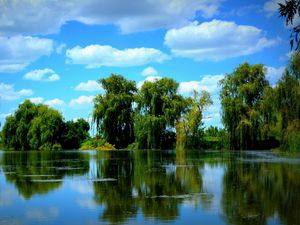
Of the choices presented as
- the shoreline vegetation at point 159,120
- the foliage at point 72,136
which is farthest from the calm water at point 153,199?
the foliage at point 72,136

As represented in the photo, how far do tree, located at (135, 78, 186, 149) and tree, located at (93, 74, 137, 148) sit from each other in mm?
2491

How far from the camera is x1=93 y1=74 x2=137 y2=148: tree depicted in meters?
66.2

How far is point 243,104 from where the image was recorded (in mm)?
55031

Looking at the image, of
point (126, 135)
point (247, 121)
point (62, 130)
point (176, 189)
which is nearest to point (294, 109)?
point (247, 121)

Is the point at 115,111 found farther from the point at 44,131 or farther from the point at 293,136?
the point at 293,136

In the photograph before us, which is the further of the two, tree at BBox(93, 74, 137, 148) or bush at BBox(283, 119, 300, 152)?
tree at BBox(93, 74, 137, 148)

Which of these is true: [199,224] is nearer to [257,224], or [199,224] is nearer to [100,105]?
[257,224]

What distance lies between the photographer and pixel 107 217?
38.1 feet

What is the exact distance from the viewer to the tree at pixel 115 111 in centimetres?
6625

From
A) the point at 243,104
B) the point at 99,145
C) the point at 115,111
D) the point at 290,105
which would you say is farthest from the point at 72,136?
the point at 290,105

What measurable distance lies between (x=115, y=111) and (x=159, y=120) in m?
7.34

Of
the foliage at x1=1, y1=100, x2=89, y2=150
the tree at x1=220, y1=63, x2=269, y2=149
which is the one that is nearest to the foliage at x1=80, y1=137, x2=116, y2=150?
the foliage at x1=1, y1=100, x2=89, y2=150

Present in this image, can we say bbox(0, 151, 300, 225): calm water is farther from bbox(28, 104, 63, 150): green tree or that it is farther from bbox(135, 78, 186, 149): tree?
bbox(28, 104, 63, 150): green tree

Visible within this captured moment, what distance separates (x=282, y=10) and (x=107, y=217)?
5.77 meters
